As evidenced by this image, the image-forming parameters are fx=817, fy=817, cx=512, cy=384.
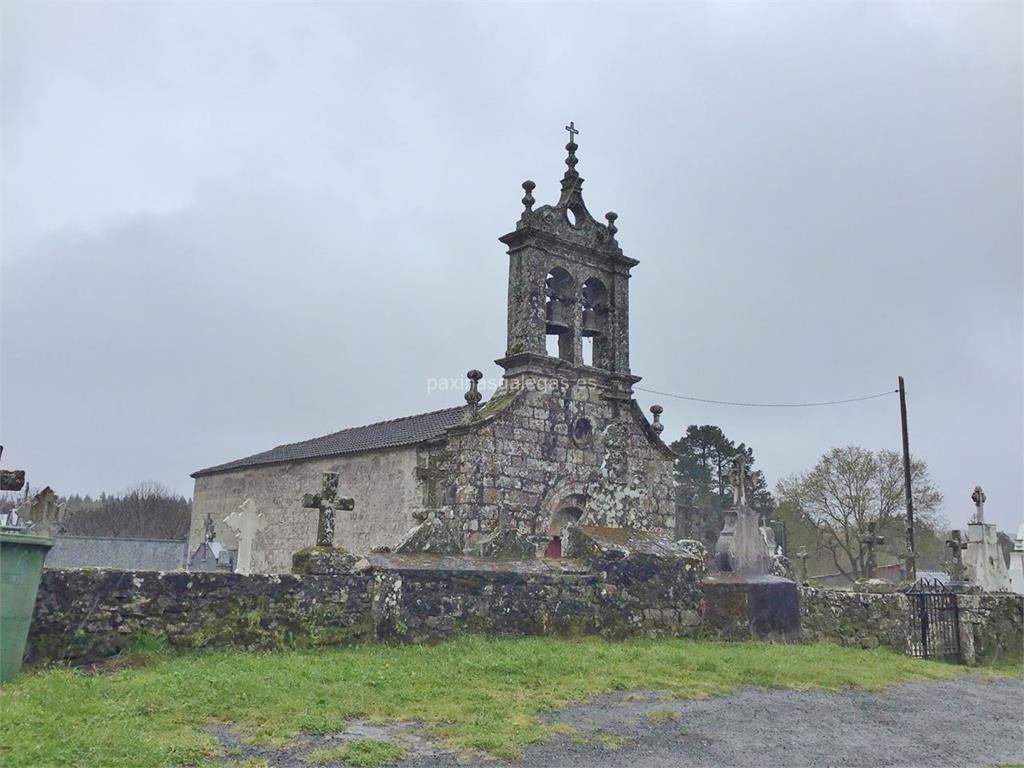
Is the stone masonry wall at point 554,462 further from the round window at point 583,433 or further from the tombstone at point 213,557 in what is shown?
the tombstone at point 213,557

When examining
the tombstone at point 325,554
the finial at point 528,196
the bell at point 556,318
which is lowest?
the tombstone at point 325,554

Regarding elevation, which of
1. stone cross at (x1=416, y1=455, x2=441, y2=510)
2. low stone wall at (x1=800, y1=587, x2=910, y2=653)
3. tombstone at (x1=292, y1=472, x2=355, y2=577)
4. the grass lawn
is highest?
stone cross at (x1=416, y1=455, x2=441, y2=510)

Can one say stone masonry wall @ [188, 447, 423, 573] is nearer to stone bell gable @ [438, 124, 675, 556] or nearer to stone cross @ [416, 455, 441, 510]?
stone cross @ [416, 455, 441, 510]

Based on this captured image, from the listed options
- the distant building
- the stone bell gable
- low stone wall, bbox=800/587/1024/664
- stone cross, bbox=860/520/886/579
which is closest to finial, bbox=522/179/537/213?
the stone bell gable

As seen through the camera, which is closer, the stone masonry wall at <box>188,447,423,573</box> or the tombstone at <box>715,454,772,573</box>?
the tombstone at <box>715,454,772,573</box>

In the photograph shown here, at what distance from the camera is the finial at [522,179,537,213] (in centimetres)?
1709

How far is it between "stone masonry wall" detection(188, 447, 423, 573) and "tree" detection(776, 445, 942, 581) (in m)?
26.9

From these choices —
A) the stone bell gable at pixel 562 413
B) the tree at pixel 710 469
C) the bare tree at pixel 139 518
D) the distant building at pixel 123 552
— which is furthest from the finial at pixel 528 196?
the bare tree at pixel 139 518

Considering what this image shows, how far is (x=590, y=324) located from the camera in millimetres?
17781

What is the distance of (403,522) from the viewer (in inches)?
762

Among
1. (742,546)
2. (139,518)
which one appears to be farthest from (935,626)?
(139,518)

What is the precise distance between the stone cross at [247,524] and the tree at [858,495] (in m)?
27.7

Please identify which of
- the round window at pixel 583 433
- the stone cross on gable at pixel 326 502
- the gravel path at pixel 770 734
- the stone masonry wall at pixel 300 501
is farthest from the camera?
the stone masonry wall at pixel 300 501

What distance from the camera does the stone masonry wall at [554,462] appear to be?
15.1 m
